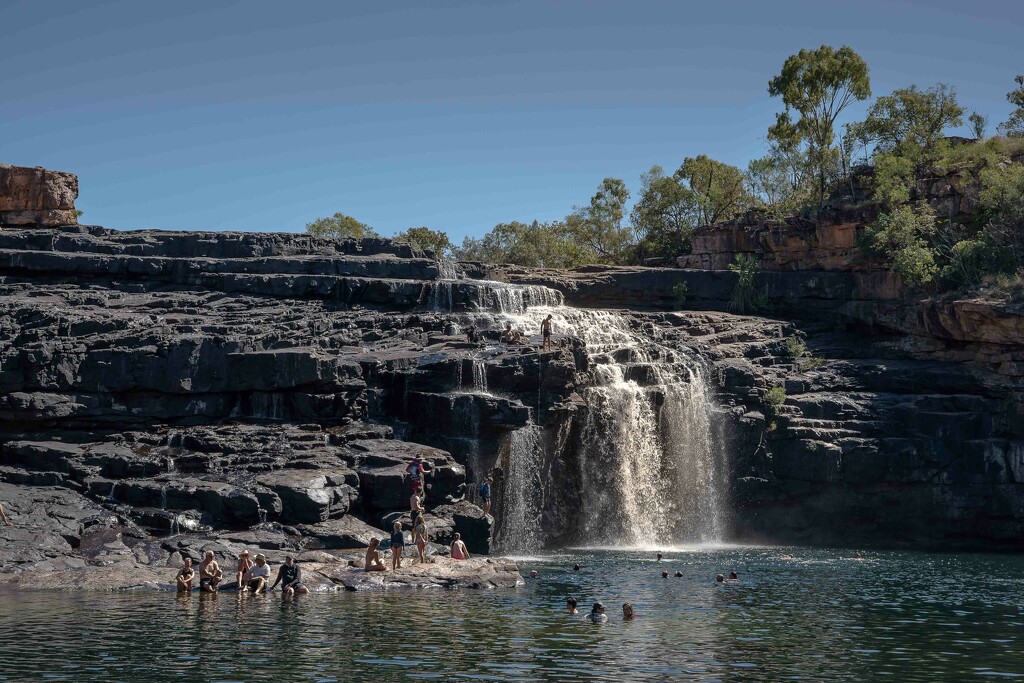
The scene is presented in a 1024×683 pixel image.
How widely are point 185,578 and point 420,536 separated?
8.31 metres

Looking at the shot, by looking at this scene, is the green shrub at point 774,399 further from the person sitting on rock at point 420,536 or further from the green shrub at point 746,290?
the person sitting on rock at point 420,536

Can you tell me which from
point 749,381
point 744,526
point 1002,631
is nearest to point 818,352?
point 749,381

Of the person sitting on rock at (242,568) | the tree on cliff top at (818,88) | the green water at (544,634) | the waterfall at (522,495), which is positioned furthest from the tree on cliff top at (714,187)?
the person sitting on rock at (242,568)

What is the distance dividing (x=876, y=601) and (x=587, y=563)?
1256 cm

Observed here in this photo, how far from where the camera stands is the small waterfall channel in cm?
5184

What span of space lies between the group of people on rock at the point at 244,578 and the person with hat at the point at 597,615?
9.41m

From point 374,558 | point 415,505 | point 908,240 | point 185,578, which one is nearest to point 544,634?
point 374,558

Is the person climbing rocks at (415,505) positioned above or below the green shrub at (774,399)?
below

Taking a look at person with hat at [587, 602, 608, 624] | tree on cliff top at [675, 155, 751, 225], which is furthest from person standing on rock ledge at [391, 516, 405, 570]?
tree on cliff top at [675, 155, 751, 225]

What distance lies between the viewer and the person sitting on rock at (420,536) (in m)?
38.8

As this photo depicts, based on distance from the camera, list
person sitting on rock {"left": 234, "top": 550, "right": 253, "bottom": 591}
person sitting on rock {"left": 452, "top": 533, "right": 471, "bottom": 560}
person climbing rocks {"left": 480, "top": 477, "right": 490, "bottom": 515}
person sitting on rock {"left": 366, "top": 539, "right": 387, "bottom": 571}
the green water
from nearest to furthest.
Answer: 1. the green water
2. person sitting on rock {"left": 234, "top": 550, "right": 253, "bottom": 591}
3. person sitting on rock {"left": 366, "top": 539, "right": 387, "bottom": 571}
4. person sitting on rock {"left": 452, "top": 533, "right": 471, "bottom": 560}
5. person climbing rocks {"left": 480, "top": 477, "right": 490, "bottom": 515}

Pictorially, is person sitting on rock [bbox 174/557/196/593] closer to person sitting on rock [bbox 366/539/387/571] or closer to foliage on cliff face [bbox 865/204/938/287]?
person sitting on rock [bbox 366/539/387/571]

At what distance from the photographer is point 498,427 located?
161ft

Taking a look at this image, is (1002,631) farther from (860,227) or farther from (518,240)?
(518,240)
